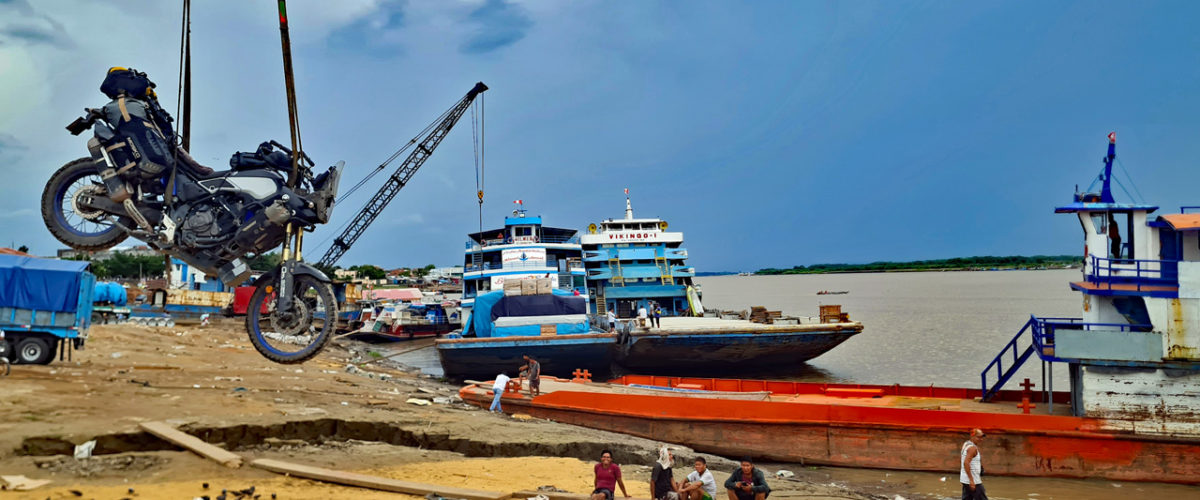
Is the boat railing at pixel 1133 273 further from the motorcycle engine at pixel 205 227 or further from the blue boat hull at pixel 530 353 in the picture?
the motorcycle engine at pixel 205 227

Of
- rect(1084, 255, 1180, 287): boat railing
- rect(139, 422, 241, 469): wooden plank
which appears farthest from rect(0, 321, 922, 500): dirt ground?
rect(1084, 255, 1180, 287): boat railing

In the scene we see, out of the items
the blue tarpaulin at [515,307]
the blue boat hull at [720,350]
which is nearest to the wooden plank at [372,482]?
the blue tarpaulin at [515,307]

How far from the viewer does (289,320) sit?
952 cm

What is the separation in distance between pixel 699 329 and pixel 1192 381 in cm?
1448

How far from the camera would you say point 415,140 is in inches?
1678

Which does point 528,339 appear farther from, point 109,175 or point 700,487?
point 700,487

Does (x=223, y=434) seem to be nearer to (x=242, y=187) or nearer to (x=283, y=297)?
(x=283, y=297)

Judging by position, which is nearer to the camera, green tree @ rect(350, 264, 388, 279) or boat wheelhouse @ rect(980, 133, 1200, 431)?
boat wheelhouse @ rect(980, 133, 1200, 431)

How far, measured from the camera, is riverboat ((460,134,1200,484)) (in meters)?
11.9

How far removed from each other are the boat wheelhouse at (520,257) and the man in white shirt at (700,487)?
20145 millimetres

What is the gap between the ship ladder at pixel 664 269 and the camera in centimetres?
3322

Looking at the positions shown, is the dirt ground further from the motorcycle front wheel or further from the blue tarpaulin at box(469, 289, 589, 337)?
the blue tarpaulin at box(469, 289, 589, 337)

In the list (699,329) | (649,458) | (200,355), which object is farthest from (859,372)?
(200,355)

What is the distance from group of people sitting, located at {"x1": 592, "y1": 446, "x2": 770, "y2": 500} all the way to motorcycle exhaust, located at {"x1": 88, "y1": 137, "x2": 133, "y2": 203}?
7.31 meters
